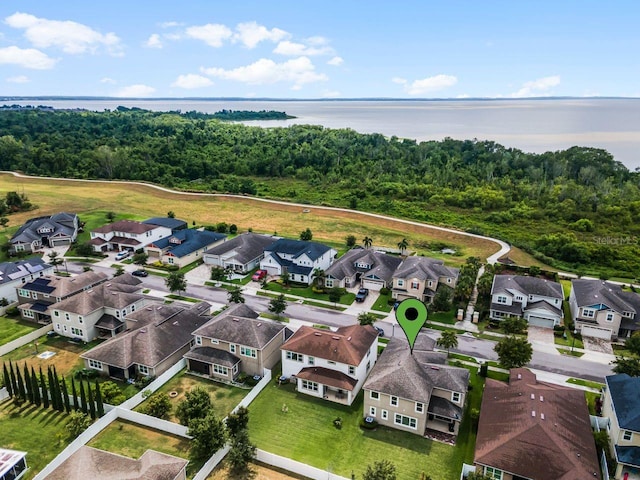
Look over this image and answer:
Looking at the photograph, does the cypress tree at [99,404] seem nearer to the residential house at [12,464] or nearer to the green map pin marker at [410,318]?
the residential house at [12,464]

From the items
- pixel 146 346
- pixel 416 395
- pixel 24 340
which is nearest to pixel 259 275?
pixel 146 346

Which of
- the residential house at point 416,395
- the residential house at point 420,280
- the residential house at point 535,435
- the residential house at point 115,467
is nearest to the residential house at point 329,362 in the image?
the residential house at point 416,395

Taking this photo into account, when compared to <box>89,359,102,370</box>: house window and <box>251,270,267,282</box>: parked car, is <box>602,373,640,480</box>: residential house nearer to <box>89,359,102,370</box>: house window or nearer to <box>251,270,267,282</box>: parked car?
<box>89,359,102,370</box>: house window

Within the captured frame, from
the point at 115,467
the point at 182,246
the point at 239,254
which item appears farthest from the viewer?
the point at 182,246

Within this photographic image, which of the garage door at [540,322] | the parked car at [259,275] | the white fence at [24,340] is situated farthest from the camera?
the parked car at [259,275]

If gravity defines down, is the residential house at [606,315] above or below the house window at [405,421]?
above

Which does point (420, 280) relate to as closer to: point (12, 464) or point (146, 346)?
point (146, 346)

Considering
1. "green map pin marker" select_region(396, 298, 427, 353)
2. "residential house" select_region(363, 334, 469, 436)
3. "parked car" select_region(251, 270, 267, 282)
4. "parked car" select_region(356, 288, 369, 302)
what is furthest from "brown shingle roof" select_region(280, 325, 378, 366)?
"parked car" select_region(251, 270, 267, 282)
